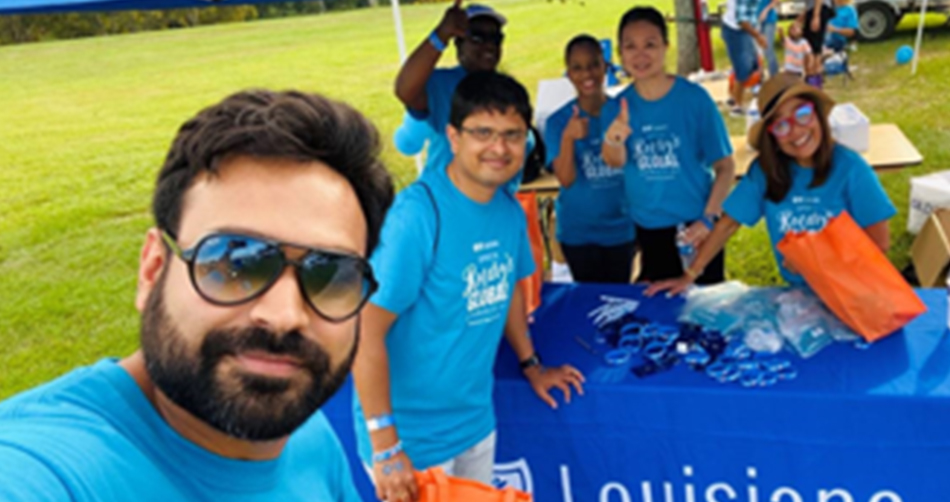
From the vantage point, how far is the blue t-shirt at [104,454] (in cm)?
76

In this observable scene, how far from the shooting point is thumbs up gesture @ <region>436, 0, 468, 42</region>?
105 inches

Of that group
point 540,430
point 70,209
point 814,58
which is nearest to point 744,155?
point 540,430

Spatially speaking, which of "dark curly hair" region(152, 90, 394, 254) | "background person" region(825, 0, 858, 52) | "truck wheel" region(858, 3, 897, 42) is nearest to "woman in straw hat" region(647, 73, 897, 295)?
"dark curly hair" region(152, 90, 394, 254)

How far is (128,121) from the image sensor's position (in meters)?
13.1

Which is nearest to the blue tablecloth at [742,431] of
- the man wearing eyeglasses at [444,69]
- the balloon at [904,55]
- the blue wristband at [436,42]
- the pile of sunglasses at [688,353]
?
the pile of sunglasses at [688,353]

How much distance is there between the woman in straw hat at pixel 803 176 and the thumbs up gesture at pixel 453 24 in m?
1.12

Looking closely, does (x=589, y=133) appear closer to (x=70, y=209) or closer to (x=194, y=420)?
(x=194, y=420)

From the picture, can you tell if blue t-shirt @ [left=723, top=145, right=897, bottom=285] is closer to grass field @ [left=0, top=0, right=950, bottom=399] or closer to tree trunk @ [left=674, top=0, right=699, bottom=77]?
grass field @ [left=0, top=0, right=950, bottom=399]

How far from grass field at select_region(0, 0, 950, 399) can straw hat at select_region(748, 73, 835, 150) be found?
1.32 meters

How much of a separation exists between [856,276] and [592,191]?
1057 millimetres

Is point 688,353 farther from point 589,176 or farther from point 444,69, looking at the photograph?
point 444,69

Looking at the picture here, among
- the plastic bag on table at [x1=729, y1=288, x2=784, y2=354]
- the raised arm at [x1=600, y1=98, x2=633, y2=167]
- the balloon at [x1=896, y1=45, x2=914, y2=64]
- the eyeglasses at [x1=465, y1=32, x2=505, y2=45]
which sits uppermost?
the eyeglasses at [x1=465, y1=32, x2=505, y2=45]

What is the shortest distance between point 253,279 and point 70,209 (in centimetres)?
809

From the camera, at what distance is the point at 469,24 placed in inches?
107
